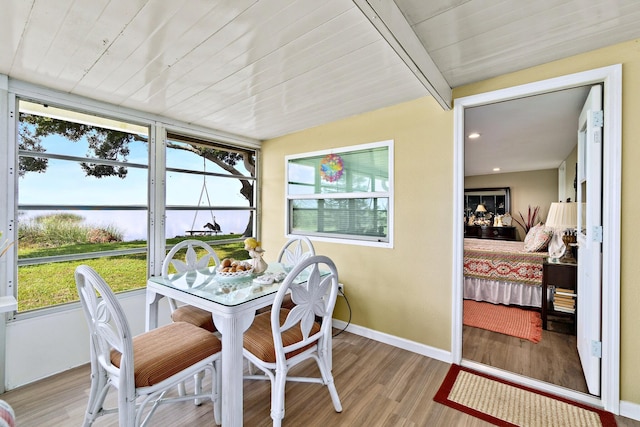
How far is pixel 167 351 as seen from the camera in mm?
1377

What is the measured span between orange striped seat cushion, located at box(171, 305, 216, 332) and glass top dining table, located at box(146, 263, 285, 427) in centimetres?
15

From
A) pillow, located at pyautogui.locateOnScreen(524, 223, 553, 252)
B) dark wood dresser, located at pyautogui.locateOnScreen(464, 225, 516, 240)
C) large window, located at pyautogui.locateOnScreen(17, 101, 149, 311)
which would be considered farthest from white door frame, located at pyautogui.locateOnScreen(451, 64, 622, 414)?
dark wood dresser, located at pyautogui.locateOnScreen(464, 225, 516, 240)

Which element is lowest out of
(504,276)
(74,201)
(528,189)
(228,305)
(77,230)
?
(504,276)

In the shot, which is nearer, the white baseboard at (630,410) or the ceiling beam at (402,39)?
the ceiling beam at (402,39)

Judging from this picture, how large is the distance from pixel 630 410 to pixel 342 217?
7.85 ft

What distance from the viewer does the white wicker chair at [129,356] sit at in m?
1.19

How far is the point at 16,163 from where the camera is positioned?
194 centimetres

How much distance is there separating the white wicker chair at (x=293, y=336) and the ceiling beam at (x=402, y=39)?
3.72 ft

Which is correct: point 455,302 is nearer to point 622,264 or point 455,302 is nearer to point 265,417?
point 622,264

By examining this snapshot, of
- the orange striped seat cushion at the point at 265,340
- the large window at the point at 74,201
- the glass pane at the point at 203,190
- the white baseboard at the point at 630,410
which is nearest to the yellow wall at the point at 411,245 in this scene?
the white baseboard at the point at 630,410

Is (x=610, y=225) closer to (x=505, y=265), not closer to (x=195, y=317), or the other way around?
(x=505, y=265)

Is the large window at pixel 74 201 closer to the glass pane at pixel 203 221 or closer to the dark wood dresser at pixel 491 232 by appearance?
the glass pane at pixel 203 221

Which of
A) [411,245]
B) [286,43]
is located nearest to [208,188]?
[286,43]

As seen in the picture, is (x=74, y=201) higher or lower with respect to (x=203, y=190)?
lower
